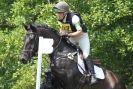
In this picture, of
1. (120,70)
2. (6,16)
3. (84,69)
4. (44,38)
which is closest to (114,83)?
(84,69)

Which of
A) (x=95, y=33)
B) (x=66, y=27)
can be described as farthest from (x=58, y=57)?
(x=95, y=33)

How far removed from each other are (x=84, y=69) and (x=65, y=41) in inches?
23.7

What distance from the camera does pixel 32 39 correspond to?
834cm

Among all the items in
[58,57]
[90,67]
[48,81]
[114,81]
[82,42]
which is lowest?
[114,81]

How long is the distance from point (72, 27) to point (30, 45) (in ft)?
2.73

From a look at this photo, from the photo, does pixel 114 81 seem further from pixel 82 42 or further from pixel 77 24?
pixel 77 24

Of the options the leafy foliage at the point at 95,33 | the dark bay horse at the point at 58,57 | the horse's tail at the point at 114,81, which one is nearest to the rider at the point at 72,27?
the dark bay horse at the point at 58,57

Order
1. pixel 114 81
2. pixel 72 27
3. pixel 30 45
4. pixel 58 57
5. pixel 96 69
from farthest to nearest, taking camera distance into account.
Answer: pixel 114 81, pixel 96 69, pixel 72 27, pixel 58 57, pixel 30 45

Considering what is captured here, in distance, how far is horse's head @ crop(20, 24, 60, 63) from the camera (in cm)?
828

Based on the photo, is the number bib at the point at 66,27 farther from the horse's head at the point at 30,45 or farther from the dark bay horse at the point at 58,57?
the horse's head at the point at 30,45

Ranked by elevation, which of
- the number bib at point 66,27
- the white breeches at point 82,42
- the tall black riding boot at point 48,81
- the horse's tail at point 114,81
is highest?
the number bib at point 66,27

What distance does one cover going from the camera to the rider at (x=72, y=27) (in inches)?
335

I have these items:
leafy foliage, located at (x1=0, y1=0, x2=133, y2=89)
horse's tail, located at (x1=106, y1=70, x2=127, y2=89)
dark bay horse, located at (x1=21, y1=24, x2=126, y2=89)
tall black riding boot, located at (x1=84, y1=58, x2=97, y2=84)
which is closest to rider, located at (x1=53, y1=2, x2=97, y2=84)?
tall black riding boot, located at (x1=84, y1=58, x2=97, y2=84)

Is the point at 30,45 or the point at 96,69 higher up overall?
the point at 30,45
